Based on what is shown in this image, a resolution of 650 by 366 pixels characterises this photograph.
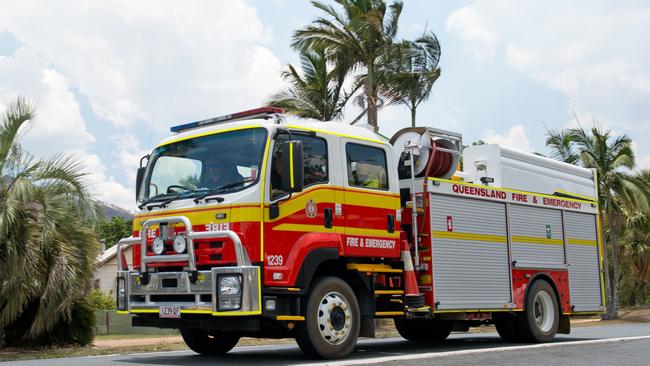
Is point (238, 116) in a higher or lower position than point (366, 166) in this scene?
higher

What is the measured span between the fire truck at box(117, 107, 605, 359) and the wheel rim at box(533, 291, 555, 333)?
35mm

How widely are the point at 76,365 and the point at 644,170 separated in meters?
32.9

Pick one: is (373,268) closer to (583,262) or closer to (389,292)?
(389,292)

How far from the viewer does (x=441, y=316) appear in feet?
39.0

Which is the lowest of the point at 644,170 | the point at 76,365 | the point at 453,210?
the point at 76,365

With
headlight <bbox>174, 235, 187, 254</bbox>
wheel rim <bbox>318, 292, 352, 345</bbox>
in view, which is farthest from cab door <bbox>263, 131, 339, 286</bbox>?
headlight <bbox>174, 235, 187, 254</bbox>

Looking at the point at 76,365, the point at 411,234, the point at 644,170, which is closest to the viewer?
the point at 76,365

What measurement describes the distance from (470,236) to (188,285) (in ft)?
16.1

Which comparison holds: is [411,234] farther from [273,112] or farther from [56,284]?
[56,284]

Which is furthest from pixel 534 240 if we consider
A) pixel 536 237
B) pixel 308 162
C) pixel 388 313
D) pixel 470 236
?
pixel 308 162

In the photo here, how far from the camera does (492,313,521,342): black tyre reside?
13508 mm

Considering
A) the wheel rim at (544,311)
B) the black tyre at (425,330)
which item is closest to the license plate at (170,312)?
the black tyre at (425,330)

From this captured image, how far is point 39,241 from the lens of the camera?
1353 centimetres

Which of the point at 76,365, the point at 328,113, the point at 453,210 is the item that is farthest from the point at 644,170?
the point at 76,365
